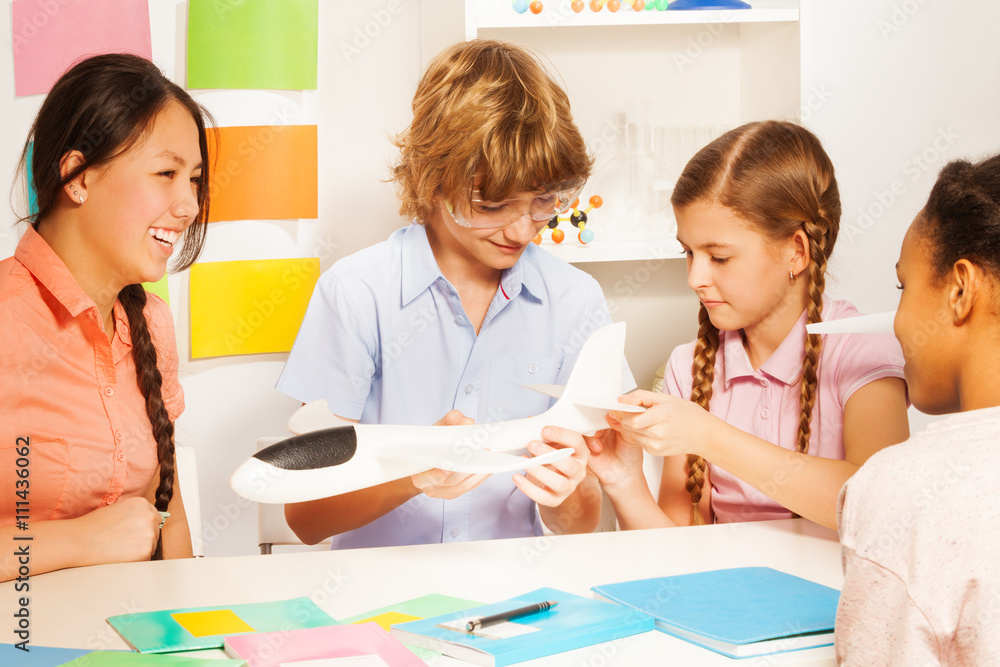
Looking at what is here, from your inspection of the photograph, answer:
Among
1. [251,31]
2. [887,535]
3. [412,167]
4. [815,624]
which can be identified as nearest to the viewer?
[887,535]

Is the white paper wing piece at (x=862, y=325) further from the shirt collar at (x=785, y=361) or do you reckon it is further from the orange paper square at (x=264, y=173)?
the orange paper square at (x=264, y=173)

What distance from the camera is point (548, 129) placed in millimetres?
1206

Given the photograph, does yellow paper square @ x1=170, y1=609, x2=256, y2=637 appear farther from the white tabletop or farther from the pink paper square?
the pink paper square

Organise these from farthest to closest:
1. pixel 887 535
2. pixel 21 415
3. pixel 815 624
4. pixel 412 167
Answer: pixel 412 167 < pixel 21 415 < pixel 815 624 < pixel 887 535

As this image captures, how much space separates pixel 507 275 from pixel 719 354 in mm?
405

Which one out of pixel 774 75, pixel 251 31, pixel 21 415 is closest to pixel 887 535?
pixel 21 415

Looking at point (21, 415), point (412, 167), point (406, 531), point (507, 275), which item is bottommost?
point (406, 531)

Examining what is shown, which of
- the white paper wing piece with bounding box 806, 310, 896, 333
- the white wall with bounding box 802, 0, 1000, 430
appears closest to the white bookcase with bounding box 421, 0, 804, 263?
Result: the white wall with bounding box 802, 0, 1000, 430

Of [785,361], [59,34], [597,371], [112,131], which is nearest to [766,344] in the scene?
[785,361]

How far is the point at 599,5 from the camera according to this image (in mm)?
1734

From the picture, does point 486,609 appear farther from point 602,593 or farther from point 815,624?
point 815,624

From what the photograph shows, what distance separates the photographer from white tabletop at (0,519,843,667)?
2.59ft

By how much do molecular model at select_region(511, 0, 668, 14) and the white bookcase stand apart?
0.01 meters

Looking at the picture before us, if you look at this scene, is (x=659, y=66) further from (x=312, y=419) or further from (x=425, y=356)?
(x=312, y=419)
